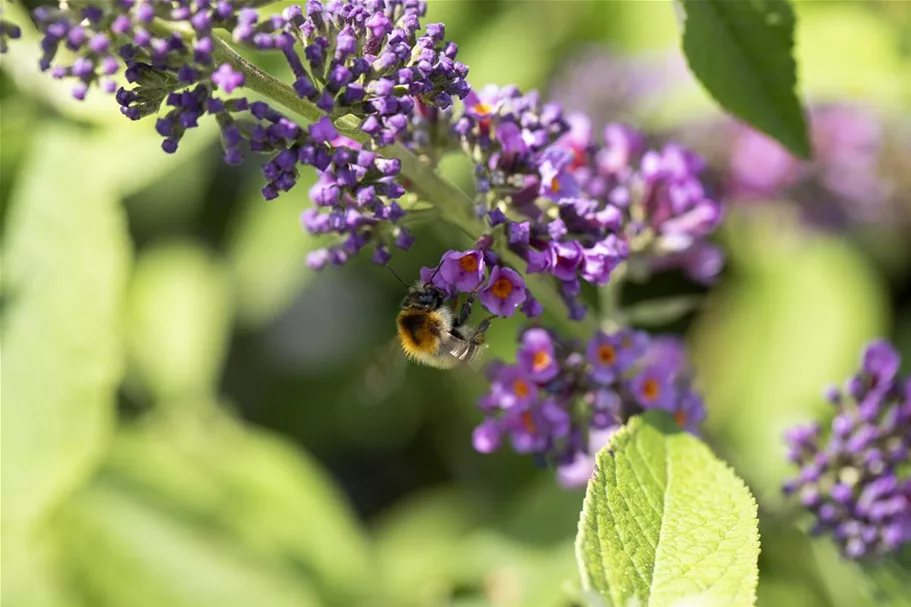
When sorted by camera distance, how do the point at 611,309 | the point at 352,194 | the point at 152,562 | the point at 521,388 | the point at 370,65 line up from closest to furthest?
the point at 370,65
the point at 352,194
the point at 521,388
the point at 611,309
the point at 152,562

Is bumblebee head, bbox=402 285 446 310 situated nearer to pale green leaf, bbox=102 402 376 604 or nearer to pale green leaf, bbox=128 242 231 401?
pale green leaf, bbox=102 402 376 604

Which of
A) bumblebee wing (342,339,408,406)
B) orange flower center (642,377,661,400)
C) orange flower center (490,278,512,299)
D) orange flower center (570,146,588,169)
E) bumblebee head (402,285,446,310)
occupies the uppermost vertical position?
orange flower center (490,278,512,299)

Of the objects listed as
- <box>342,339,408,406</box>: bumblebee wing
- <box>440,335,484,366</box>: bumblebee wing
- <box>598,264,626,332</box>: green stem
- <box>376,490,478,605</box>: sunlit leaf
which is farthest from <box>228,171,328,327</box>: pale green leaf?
<box>440,335,484,366</box>: bumblebee wing

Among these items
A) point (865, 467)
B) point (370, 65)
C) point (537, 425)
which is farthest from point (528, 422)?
point (370, 65)

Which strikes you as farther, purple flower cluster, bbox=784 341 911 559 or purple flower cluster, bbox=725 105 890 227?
purple flower cluster, bbox=725 105 890 227

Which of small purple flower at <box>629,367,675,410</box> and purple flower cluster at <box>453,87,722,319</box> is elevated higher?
purple flower cluster at <box>453,87,722,319</box>

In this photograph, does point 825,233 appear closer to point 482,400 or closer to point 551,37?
point 551,37

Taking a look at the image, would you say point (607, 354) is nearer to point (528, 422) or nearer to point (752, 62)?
point (528, 422)

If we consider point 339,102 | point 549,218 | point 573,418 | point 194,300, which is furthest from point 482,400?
point 194,300
